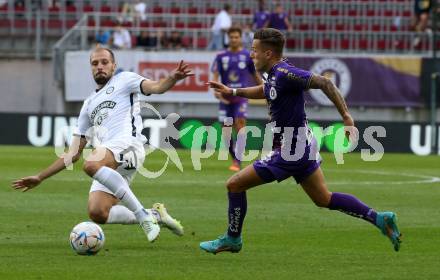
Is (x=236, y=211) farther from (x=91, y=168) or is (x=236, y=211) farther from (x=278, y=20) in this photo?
(x=278, y=20)

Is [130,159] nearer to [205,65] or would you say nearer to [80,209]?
[80,209]

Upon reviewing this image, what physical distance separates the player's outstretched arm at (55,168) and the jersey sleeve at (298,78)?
2285mm

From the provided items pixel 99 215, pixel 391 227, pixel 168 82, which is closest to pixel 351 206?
pixel 391 227

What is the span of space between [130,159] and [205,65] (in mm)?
20051

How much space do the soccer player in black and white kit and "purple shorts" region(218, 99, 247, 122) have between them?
9.37 metres

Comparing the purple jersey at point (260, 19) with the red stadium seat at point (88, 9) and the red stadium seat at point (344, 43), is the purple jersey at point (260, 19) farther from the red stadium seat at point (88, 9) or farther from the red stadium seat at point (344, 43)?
the red stadium seat at point (88, 9)

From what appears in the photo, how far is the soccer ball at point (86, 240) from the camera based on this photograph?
31.1ft

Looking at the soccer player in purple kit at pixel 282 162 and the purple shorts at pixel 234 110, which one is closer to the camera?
the soccer player in purple kit at pixel 282 162

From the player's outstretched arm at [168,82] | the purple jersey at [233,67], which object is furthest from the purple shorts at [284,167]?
the purple jersey at [233,67]

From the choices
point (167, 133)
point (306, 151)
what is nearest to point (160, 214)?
point (306, 151)

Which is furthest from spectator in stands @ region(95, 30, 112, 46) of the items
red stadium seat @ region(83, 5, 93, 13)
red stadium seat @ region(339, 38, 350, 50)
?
red stadium seat @ region(339, 38, 350, 50)

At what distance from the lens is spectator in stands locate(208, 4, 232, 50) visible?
100ft

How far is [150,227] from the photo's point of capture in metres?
9.67

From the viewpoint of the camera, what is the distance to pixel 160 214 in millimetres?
10375
